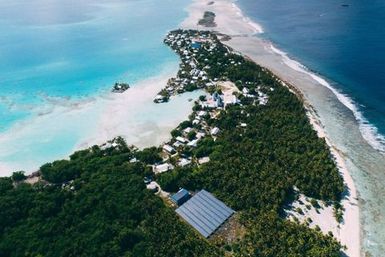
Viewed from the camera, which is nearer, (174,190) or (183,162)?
(174,190)

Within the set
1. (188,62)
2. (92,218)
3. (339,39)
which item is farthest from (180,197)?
(339,39)

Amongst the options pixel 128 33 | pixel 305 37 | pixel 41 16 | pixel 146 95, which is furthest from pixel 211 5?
pixel 146 95

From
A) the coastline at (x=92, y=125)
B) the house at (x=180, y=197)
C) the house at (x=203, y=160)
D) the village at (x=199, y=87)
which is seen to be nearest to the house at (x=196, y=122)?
the village at (x=199, y=87)

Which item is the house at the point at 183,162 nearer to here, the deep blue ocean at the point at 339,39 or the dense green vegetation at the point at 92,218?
the dense green vegetation at the point at 92,218

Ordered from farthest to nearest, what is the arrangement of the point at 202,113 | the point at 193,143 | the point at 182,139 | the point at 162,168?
1. the point at 202,113
2. the point at 182,139
3. the point at 193,143
4. the point at 162,168

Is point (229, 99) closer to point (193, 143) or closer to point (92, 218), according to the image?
point (193, 143)

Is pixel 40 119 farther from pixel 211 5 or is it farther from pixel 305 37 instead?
pixel 211 5
